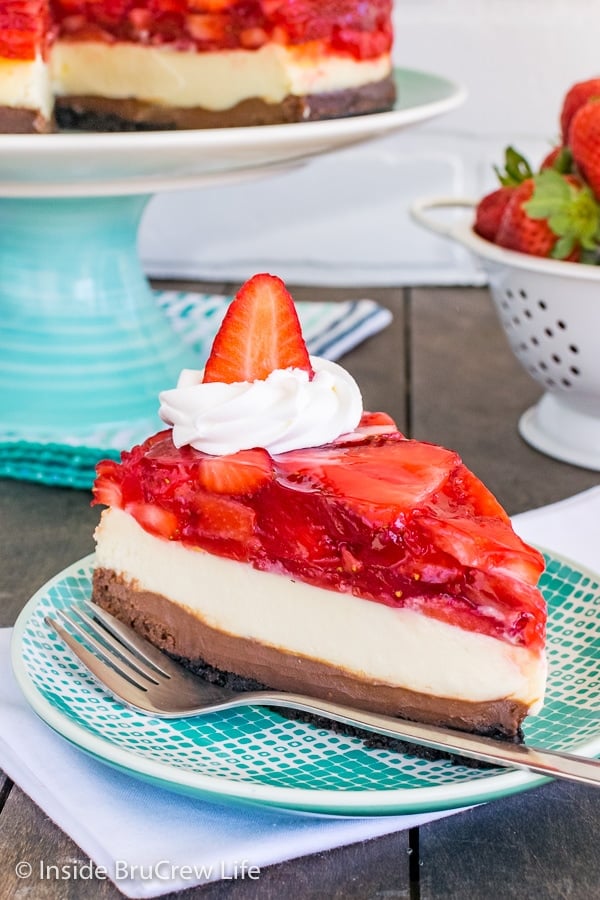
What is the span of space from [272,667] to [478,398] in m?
0.88

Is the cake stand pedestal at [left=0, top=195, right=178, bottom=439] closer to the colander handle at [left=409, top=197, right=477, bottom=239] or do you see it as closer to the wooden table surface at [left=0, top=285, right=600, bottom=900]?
the wooden table surface at [left=0, top=285, right=600, bottom=900]

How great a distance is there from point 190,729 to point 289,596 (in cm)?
13

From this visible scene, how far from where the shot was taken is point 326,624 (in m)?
0.92

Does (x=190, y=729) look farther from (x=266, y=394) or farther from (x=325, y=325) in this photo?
(x=325, y=325)

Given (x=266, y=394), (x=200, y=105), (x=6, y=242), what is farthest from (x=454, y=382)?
(x=266, y=394)

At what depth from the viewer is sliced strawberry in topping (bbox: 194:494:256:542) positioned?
921 mm

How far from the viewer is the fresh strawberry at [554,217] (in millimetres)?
1404

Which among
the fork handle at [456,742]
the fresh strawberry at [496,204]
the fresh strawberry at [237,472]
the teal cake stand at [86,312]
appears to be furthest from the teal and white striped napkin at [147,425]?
the fork handle at [456,742]

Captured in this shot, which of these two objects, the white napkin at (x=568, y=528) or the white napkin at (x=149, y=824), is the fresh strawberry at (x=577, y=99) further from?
the white napkin at (x=149, y=824)

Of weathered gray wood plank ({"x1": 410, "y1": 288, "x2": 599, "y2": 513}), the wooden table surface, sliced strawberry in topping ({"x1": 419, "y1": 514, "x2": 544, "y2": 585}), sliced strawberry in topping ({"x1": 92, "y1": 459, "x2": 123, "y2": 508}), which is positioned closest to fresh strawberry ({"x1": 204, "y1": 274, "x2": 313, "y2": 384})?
sliced strawberry in topping ({"x1": 92, "y1": 459, "x2": 123, "y2": 508})

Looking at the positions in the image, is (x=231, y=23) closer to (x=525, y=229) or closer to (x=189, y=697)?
(x=525, y=229)

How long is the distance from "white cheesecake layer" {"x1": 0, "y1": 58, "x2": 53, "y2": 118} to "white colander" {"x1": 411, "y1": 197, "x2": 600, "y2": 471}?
0.53 meters

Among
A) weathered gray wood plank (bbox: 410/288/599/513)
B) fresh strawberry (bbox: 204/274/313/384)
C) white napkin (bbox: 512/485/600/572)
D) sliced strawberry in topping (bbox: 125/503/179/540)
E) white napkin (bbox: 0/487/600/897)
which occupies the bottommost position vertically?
weathered gray wood plank (bbox: 410/288/599/513)

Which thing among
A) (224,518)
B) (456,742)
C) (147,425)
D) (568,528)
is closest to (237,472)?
(224,518)
